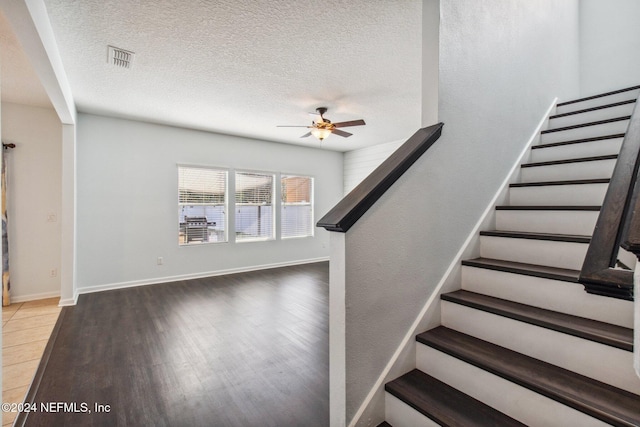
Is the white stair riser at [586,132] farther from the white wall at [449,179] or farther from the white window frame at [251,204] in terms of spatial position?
the white window frame at [251,204]

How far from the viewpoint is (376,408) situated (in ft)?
4.93

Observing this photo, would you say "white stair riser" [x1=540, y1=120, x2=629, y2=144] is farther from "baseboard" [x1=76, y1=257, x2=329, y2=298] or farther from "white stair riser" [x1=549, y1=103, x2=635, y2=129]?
"baseboard" [x1=76, y1=257, x2=329, y2=298]

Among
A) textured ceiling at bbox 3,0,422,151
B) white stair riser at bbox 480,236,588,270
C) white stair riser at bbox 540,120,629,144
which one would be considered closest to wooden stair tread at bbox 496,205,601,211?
white stair riser at bbox 480,236,588,270

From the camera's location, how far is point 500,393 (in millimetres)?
1303

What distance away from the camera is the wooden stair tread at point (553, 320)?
47.4 inches

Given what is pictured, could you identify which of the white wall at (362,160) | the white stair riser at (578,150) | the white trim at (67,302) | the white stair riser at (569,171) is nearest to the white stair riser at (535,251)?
the white stair riser at (569,171)

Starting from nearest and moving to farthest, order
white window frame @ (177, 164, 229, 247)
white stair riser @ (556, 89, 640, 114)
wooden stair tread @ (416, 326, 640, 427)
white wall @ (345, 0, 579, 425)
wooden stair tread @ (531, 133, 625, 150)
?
1. wooden stair tread @ (416, 326, 640, 427)
2. white wall @ (345, 0, 579, 425)
3. wooden stair tread @ (531, 133, 625, 150)
4. white stair riser @ (556, 89, 640, 114)
5. white window frame @ (177, 164, 229, 247)

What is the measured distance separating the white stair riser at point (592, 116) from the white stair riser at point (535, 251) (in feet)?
5.45

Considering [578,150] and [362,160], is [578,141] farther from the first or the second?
[362,160]

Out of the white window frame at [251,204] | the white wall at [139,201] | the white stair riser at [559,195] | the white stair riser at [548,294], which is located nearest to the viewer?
the white stair riser at [548,294]

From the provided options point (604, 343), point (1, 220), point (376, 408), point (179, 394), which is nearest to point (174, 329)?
point (179, 394)

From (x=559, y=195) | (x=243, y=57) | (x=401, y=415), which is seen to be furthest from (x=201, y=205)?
(x=559, y=195)

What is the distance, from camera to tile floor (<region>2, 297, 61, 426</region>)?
2.16m

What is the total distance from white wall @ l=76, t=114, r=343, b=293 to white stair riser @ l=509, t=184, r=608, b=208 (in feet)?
16.4
